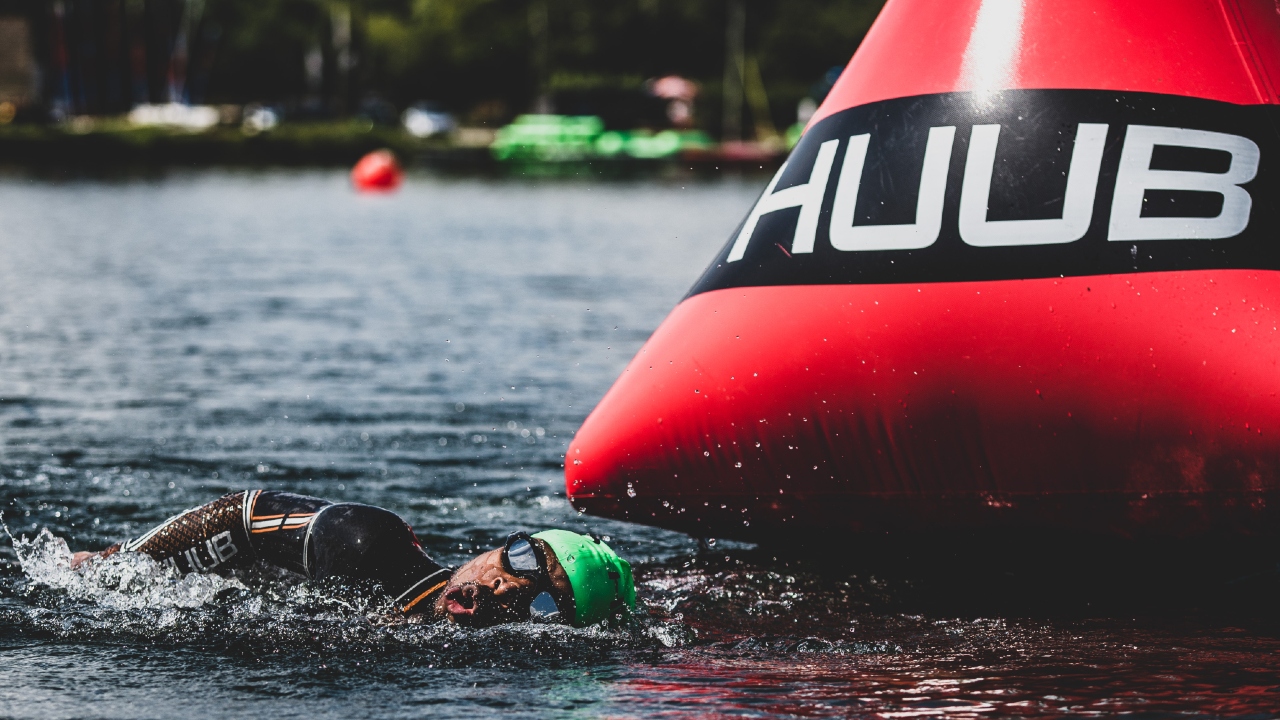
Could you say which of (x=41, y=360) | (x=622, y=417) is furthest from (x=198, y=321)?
(x=622, y=417)

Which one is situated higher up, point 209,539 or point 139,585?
point 209,539

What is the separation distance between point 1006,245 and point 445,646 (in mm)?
2386

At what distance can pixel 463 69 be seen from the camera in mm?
72000

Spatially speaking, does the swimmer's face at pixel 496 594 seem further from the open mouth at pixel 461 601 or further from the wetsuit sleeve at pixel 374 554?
the wetsuit sleeve at pixel 374 554

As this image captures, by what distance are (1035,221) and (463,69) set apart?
68.3 meters

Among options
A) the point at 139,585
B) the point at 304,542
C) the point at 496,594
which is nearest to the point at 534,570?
the point at 496,594

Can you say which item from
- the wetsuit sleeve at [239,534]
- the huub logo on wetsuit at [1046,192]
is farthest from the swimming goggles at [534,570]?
the huub logo on wetsuit at [1046,192]

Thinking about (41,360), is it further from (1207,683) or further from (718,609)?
(1207,683)

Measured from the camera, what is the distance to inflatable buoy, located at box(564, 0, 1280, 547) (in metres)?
5.40

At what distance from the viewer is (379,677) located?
5.03 metres

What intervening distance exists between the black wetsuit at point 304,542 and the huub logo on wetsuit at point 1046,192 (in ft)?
5.75

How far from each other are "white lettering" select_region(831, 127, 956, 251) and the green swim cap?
1487 millimetres

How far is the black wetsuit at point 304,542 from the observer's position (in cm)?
525

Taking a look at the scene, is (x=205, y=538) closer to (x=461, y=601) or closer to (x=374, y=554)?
(x=374, y=554)
